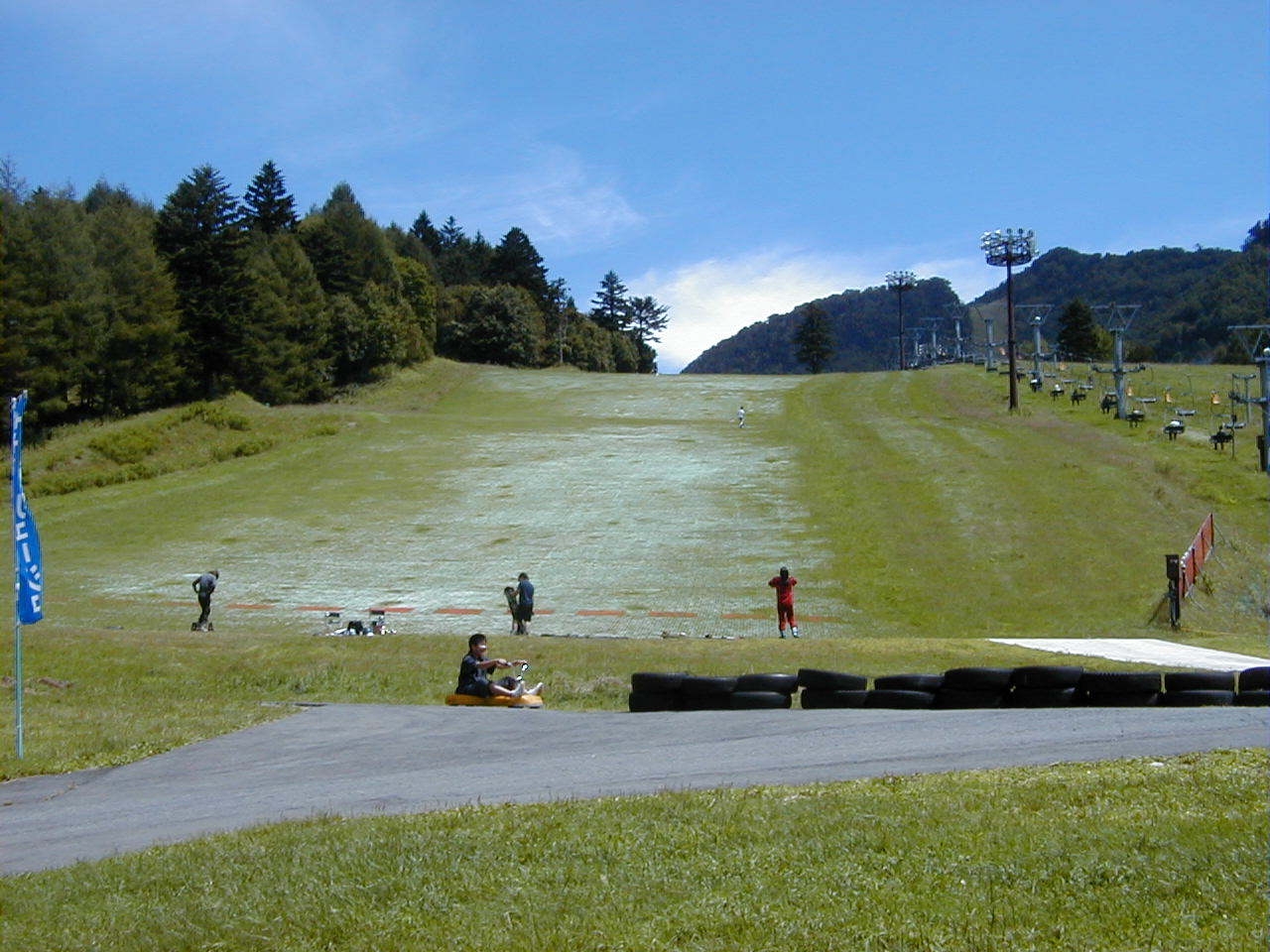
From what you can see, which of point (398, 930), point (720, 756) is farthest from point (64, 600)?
point (398, 930)

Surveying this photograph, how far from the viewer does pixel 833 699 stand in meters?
15.4

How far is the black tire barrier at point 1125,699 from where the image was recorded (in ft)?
46.5

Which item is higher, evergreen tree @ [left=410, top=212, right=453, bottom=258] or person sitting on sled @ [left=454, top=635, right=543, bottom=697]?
evergreen tree @ [left=410, top=212, right=453, bottom=258]

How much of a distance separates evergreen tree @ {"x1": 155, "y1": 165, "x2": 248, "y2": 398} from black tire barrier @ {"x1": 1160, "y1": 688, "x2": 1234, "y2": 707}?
76498mm

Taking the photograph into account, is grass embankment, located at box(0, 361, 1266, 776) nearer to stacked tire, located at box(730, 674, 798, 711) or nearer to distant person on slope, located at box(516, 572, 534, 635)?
distant person on slope, located at box(516, 572, 534, 635)

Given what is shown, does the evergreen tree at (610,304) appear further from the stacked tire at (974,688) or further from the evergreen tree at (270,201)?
the stacked tire at (974,688)

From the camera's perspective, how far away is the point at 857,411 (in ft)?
251

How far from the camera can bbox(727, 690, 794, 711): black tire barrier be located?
15.3 meters

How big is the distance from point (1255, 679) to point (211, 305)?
80163 mm

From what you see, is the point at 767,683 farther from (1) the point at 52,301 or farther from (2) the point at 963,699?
(1) the point at 52,301

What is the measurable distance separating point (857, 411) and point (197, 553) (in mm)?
46539

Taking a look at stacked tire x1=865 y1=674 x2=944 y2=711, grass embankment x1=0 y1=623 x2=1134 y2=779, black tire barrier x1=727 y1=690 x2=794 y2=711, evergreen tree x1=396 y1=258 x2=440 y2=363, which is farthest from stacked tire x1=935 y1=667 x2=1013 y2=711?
evergreen tree x1=396 y1=258 x2=440 y2=363

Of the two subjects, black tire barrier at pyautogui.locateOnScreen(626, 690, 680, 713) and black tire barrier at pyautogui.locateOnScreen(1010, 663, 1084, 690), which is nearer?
black tire barrier at pyautogui.locateOnScreen(1010, 663, 1084, 690)

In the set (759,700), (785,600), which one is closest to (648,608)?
(785,600)
